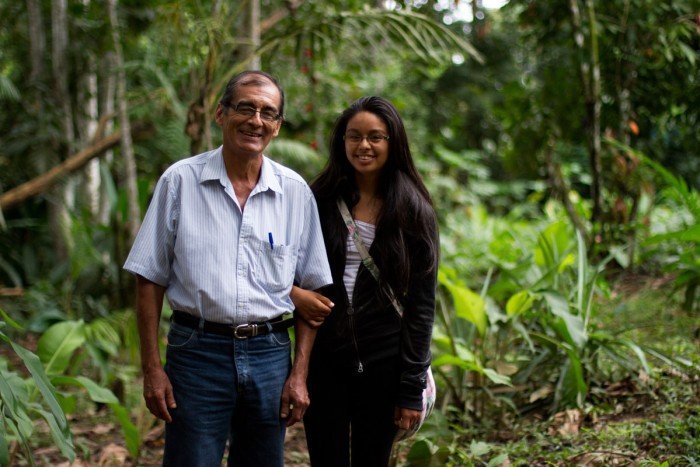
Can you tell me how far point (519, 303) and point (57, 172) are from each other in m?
4.50

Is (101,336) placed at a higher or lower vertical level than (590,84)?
lower

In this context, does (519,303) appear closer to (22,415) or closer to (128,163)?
(22,415)

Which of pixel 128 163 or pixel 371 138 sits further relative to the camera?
pixel 128 163

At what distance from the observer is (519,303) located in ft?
12.4

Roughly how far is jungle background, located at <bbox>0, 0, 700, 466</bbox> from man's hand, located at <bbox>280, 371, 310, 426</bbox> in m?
0.69

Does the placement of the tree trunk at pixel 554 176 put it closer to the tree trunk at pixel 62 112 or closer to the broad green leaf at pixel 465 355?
the broad green leaf at pixel 465 355

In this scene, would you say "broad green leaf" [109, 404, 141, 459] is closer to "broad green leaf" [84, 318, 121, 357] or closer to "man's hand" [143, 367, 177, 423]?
"broad green leaf" [84, 318, 121, 357]

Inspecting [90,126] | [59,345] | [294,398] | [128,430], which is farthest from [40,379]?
[90,126]

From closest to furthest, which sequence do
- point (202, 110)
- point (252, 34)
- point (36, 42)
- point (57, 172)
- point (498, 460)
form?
point (498, 460), point (202, 110), point (252, 34), point (57, 172), point (36, 42)

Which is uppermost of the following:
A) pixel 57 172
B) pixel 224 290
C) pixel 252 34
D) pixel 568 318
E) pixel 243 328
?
pixel 252 34

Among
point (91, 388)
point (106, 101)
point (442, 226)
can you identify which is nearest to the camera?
point (91, 388)

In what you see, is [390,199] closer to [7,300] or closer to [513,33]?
[7,300]

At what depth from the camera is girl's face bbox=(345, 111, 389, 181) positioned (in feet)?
7.86

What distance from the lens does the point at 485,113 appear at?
12.2m
